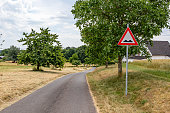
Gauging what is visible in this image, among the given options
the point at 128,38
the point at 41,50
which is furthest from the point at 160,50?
the point at 128,38

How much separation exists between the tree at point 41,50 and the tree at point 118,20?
695 inches

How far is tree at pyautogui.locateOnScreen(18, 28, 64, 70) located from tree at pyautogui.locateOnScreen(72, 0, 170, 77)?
1766cm

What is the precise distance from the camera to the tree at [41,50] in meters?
28.7

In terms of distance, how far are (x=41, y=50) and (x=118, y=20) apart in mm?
19288

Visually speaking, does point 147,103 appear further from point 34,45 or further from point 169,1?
point 34,45

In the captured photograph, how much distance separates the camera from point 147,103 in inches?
253

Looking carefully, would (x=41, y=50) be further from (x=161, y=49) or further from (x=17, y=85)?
(x=161, y=49)

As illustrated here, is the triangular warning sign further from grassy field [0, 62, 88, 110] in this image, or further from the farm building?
the farm building

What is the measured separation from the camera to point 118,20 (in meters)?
12.5

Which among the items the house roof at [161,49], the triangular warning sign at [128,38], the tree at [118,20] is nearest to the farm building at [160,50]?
the house roof at [161,49]

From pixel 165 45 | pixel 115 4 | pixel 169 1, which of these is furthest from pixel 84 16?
pixel 165 45

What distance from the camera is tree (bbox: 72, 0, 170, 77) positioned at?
34.6 ft

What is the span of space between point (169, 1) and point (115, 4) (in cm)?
445

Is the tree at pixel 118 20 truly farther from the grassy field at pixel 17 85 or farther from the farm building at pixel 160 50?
the farm building at pixel 160 50
